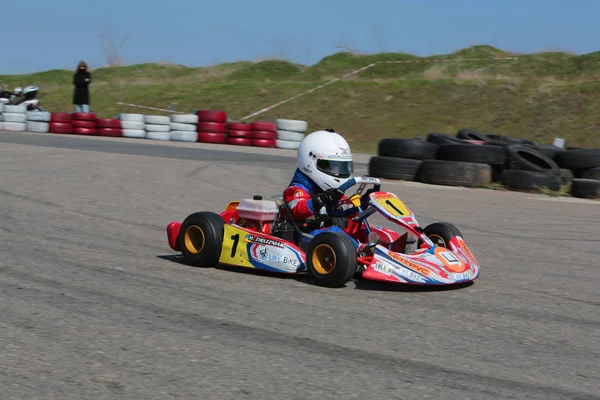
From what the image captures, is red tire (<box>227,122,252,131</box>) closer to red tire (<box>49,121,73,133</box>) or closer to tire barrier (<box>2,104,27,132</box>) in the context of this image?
red tire (<box>49,121,73,133</box>)

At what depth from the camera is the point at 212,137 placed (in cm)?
1844

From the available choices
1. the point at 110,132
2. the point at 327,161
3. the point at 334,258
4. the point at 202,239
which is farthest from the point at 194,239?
the point at 110,132

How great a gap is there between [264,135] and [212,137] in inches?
47.5

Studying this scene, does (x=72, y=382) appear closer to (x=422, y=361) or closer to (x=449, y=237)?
(x=422, y=361)

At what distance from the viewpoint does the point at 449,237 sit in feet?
17.5

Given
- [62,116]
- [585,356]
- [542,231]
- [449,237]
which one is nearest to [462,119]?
[62,116]

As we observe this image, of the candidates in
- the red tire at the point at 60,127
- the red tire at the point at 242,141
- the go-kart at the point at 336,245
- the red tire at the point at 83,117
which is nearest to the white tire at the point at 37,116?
the red tire at the point at 60,127

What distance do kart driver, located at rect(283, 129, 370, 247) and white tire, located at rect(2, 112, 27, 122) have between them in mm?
15086

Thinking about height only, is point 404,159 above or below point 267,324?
above

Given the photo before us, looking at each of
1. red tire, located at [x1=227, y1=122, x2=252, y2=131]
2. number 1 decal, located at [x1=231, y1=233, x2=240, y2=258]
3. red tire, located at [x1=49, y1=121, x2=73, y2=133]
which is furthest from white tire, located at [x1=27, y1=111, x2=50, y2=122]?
number 1 decal, located at [x1=231, y1=233, x2=240, y2=258]

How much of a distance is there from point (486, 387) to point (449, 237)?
2.28 m

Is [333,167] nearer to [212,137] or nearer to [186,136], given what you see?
[212,137]

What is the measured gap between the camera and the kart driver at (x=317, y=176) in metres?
5.41

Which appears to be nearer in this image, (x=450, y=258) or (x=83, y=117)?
(x=450, y=258)
